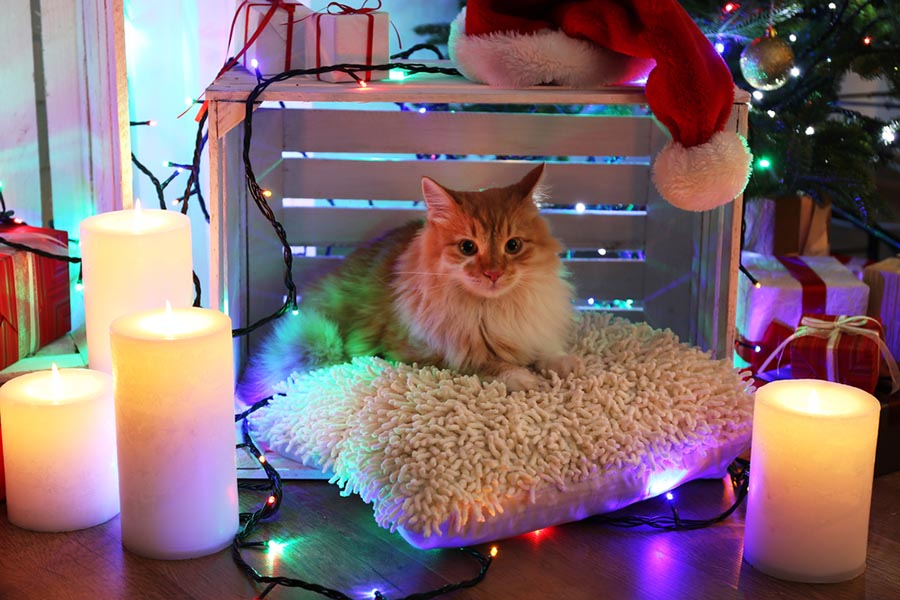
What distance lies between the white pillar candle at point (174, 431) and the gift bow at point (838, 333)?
1026 millimetres

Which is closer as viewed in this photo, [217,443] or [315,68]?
[217,443]

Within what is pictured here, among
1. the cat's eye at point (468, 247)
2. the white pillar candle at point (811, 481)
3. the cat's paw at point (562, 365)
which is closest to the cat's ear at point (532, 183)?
the cat's eye at point (468, 247)

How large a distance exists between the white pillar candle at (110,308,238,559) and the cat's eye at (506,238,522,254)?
0.50 m

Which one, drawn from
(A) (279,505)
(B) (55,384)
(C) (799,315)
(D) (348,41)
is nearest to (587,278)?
(C) (799,315)

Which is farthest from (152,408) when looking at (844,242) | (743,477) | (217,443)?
(844,242)

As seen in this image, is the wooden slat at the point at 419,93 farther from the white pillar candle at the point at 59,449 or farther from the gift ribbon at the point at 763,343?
the gift ribbon at the point at 763,343

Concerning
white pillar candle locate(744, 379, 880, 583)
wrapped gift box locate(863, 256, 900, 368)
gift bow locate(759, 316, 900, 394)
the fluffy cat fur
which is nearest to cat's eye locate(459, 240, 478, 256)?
the fluffy cat fur

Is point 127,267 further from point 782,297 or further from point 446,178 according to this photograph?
point 782,297

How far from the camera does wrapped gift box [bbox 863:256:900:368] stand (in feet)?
6.82

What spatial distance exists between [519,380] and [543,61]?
50 centimetres

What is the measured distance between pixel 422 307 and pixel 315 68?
1.41 ft

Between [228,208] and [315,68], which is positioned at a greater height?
[315,68]

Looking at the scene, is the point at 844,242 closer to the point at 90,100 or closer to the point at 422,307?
the point at 422,307

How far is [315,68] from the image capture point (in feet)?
5.24
